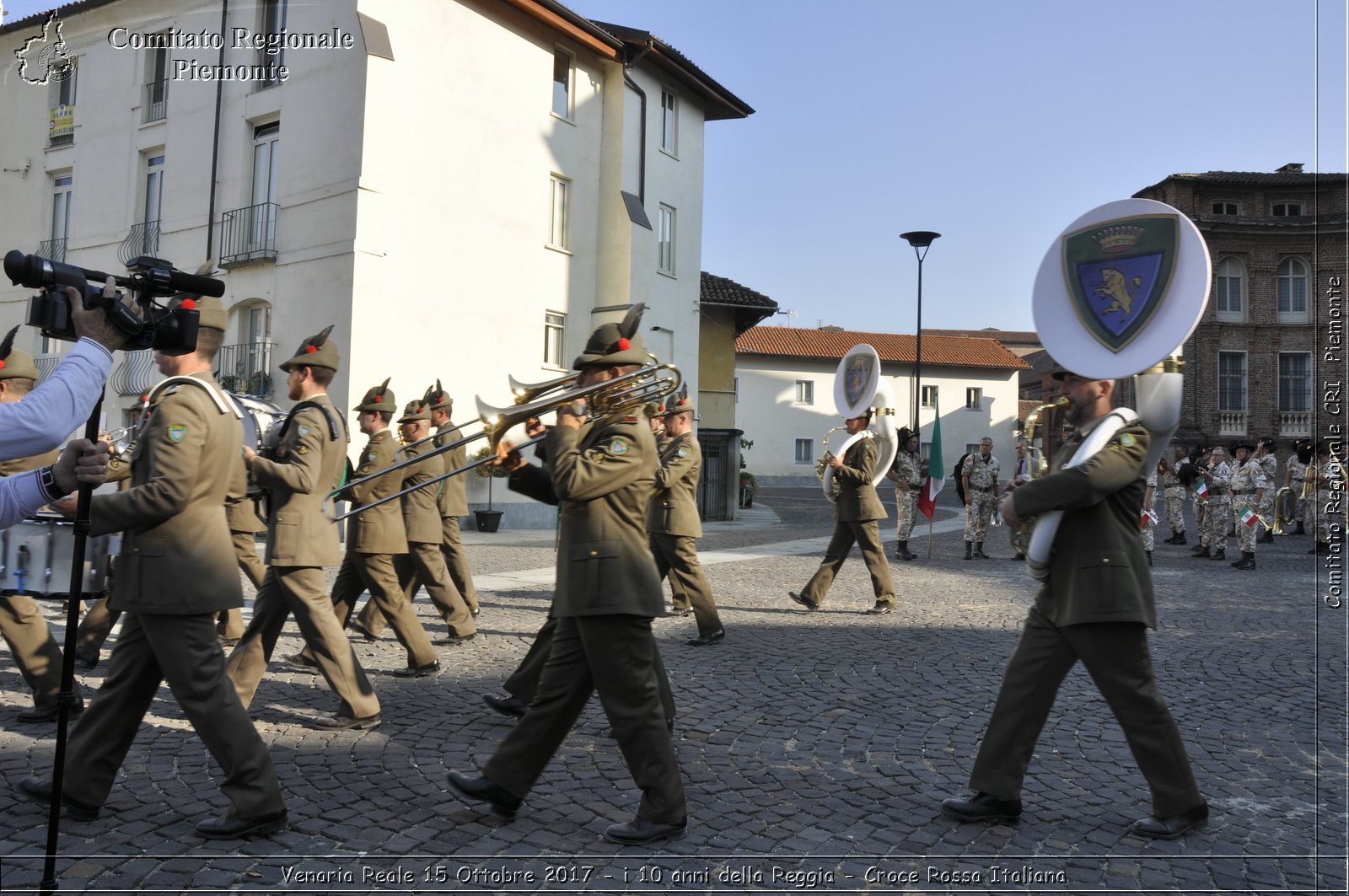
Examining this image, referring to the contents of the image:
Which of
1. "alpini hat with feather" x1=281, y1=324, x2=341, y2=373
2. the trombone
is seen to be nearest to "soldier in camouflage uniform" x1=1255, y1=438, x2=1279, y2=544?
the trombone

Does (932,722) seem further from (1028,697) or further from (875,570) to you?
(875,570)

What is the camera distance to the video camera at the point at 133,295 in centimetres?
291

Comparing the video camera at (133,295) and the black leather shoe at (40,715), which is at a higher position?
the video camera at (133,295)

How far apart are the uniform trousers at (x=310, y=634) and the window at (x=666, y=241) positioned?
815 inches

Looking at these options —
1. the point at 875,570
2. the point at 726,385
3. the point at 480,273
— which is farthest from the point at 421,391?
the point at 726,385

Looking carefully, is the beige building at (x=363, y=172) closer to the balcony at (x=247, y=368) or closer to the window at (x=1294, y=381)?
the balcony at (x=247, y=368)

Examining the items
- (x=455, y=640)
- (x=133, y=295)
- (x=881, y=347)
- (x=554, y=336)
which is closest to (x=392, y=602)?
(x=455, y=640)

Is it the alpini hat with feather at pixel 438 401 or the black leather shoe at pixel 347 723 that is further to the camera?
the alpini hat with feather at pixel 438 401

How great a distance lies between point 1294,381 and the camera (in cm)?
4400

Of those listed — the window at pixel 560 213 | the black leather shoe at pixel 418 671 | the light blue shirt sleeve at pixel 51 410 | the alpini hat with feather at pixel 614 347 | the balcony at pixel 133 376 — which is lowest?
the black leather shoe at pixel 418 671

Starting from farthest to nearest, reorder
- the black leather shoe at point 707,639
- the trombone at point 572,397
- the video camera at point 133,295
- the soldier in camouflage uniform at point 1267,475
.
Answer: the soldier in camouflage uniform at point 1267,475 → the black leather shoe at point 707,639 → the trombone at point 572,397 → the video camera at point 133,295

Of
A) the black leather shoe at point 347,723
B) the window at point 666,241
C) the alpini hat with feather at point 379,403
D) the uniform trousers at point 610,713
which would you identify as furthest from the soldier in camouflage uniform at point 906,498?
the uniform trousers at point 610,713

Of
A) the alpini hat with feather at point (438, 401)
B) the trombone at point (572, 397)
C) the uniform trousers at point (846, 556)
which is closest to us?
the trombone at point (572, 397)

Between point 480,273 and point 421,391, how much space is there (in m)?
2.88
